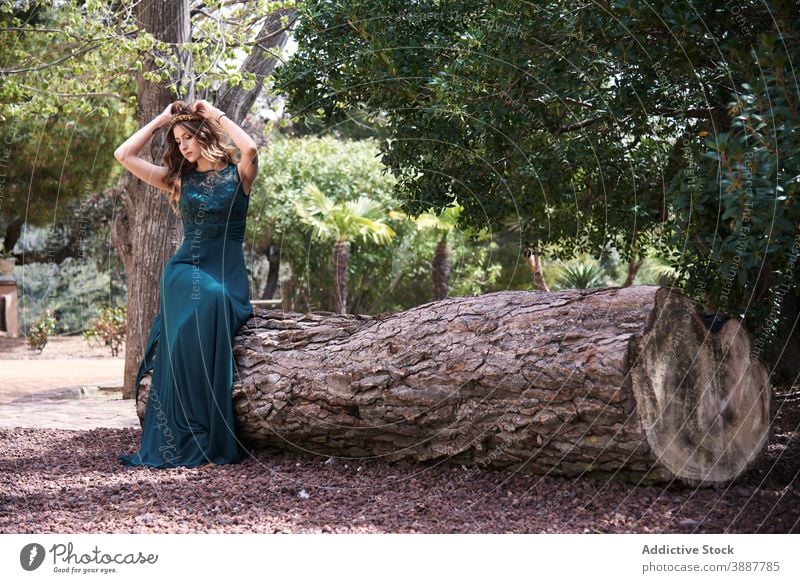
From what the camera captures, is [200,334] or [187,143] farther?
[187,143]

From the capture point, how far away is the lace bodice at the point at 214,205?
5.14 m

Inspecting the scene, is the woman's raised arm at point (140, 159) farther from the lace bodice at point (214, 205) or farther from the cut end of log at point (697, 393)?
the cut end of log at point (697, 393)

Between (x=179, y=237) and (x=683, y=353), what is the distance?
17.5 feet

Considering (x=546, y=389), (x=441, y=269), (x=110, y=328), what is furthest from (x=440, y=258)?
(x=546, y=389)

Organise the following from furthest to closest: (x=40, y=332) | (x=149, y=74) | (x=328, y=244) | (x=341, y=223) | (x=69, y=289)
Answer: (x=69, y=289) < (x=328, y=244) < (x=40, y=332) < (x=341, y=223) < (x=149, y=74)

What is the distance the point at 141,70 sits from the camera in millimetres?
7664

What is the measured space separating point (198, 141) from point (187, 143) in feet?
0.22

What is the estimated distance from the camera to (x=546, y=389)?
390 cm

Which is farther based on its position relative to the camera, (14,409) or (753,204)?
(14,409)

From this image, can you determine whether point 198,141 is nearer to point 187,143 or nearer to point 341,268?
point 187,143

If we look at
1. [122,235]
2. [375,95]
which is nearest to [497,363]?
[375,95]

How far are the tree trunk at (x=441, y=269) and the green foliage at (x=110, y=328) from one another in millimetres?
5547

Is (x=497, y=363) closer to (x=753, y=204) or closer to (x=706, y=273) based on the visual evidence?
(x=753, y=204)

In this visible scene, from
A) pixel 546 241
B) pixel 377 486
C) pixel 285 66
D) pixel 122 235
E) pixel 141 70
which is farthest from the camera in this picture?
pixel 122 235
